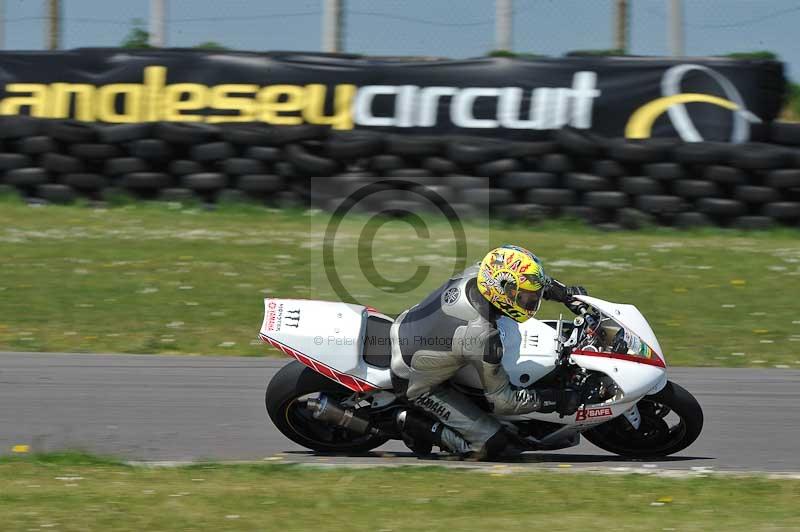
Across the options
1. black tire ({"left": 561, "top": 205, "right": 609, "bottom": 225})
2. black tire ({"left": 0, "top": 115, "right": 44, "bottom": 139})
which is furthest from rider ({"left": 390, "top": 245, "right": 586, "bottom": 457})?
black tire ({"left": 0, "top": 115, "right": 44, "bottom": 139})

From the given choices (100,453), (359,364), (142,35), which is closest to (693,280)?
(359,364)

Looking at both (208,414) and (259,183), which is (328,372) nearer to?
(208,414)

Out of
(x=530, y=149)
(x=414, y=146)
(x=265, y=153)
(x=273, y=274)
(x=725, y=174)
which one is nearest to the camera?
(x=273, y=274)

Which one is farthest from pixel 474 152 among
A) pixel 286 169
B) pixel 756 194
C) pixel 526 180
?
pixel 756 194

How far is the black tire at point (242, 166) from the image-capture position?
43.8 ft

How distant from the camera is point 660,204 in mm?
12766

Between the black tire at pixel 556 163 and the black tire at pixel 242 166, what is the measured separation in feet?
10.7

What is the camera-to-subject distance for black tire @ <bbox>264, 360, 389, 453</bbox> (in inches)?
240

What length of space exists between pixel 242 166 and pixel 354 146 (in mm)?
1385

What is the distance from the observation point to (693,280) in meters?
10.9

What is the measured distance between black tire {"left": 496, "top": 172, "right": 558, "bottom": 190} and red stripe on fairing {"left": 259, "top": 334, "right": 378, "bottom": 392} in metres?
7.13

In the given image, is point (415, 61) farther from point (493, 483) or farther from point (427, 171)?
point (493, 483)

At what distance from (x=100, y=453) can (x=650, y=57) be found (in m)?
9.17

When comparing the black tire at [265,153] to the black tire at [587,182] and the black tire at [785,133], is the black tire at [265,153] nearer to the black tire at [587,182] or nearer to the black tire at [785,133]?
the black tire at [587,182]
